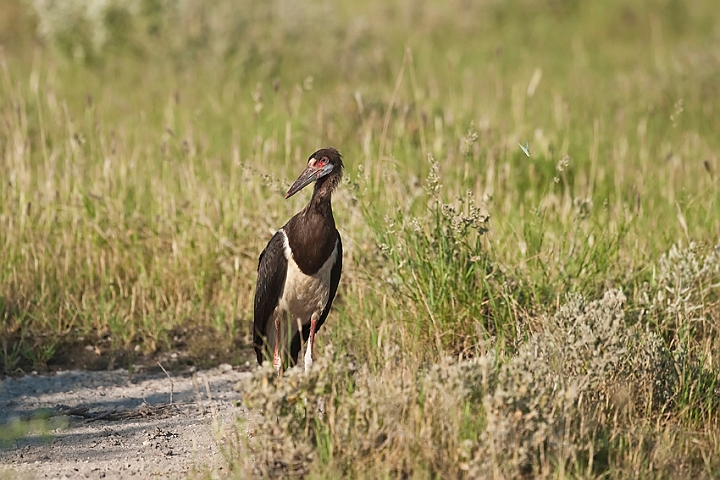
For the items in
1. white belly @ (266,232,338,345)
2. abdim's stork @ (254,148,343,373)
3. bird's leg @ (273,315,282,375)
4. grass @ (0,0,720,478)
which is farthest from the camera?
bird's leg @ (273,315,282,375)

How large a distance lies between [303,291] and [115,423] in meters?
1.27

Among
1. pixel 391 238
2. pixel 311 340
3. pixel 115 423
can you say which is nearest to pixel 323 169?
pixel 391 238

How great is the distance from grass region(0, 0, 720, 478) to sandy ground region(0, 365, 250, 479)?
0.76ft

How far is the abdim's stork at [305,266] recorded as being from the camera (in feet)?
17.4

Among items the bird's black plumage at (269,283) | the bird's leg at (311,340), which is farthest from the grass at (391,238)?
the bird's black plumage at (269,283)

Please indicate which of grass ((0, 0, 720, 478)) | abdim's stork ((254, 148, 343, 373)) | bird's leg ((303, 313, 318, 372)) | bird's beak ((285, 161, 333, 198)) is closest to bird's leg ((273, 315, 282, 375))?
abdim's stork ((254, 148, 343, 373))

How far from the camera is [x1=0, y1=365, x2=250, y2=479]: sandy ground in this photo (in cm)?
408

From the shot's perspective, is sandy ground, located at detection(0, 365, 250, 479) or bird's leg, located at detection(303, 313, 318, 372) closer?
sandy ground, located at detection(0, 365, 250, 479)

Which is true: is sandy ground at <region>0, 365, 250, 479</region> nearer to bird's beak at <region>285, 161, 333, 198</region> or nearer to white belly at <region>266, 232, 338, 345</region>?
white belly at <region>266, 232, 338, 345</region>

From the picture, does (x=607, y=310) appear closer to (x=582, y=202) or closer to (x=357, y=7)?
(x=582, y=202)

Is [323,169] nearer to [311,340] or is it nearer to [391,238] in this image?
[391,238]

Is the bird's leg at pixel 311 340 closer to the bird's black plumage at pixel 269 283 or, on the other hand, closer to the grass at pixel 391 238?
the grass at pixel 391 238

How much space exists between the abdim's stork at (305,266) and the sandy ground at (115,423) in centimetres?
45

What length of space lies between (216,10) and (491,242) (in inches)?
264
